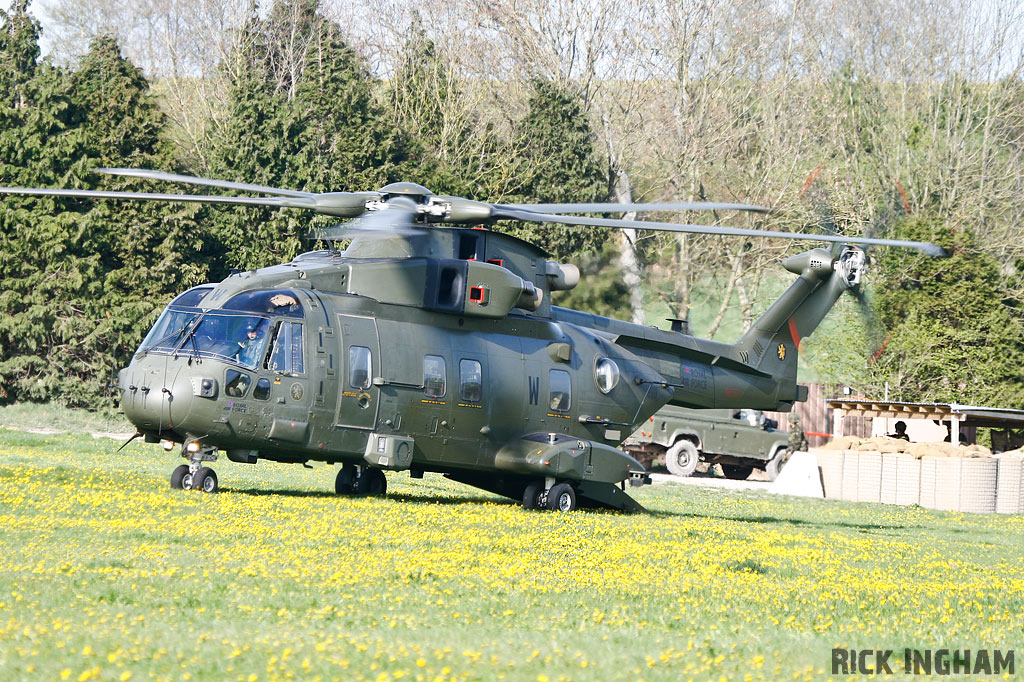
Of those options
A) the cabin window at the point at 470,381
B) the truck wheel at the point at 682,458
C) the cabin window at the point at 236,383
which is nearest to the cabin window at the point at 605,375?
the cabin window at the point at 470,381

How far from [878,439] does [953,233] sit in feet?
52.3

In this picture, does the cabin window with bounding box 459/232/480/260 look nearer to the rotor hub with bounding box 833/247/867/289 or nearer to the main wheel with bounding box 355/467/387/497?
the main wheel with bounding box 355/467/387/497

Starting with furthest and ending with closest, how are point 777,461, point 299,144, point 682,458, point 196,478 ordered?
point 299,144 → point 777,461 → point 682,458 → point 196,478

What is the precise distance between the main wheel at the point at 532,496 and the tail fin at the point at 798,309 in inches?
205

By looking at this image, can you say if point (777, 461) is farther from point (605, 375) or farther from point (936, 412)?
point (605, 375)

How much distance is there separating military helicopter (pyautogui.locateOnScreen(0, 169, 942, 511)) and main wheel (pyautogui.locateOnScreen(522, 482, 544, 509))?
0.03m

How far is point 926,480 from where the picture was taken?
28.8 meters

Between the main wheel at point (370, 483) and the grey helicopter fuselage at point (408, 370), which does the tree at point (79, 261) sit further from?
the grey helicopter fuselage at point (408, 370)

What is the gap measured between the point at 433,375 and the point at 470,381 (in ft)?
2.07

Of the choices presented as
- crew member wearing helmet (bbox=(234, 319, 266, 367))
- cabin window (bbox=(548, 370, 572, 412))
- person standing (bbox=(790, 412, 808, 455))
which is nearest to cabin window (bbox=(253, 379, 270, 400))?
crew member wearing helmet (bbox=(234, 319, 266, 367))

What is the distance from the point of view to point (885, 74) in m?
49.1

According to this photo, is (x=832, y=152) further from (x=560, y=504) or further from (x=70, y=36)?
(x=70, y=36)

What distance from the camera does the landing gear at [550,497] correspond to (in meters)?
18.8

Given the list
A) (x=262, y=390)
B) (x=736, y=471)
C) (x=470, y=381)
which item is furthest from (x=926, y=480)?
(x=262, y=390)
